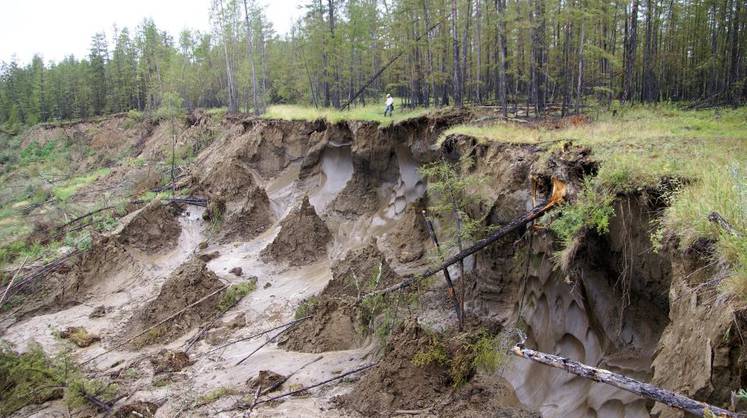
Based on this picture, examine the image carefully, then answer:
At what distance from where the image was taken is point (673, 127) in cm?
1423

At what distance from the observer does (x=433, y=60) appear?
3862 centimetres

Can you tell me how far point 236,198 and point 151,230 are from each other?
4.48 metres

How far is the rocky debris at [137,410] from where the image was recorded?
38.4ft

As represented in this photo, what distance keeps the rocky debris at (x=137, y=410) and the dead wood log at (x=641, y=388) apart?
31.2 feet

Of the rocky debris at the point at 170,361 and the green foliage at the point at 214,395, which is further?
the rocky debris at the point at 170,361

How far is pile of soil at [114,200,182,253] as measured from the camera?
23.7 m

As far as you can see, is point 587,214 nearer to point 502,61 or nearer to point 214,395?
point 214,395

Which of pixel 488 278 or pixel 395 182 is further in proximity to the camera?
pixel 395 182

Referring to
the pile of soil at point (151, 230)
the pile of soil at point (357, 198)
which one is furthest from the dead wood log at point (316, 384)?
the pile of soil at point (151, 230)

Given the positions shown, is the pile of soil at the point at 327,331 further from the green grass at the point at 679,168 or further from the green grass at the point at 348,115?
the green grass at the point at 348,115

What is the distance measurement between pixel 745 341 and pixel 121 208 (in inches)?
1127

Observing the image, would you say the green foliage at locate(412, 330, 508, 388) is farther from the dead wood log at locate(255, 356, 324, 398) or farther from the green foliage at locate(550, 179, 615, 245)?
the dead wood log at locate(255, 356, 324, 398)

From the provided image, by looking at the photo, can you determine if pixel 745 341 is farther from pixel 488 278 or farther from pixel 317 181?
pixel 317 181

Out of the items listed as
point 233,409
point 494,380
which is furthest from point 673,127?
point 233,409
